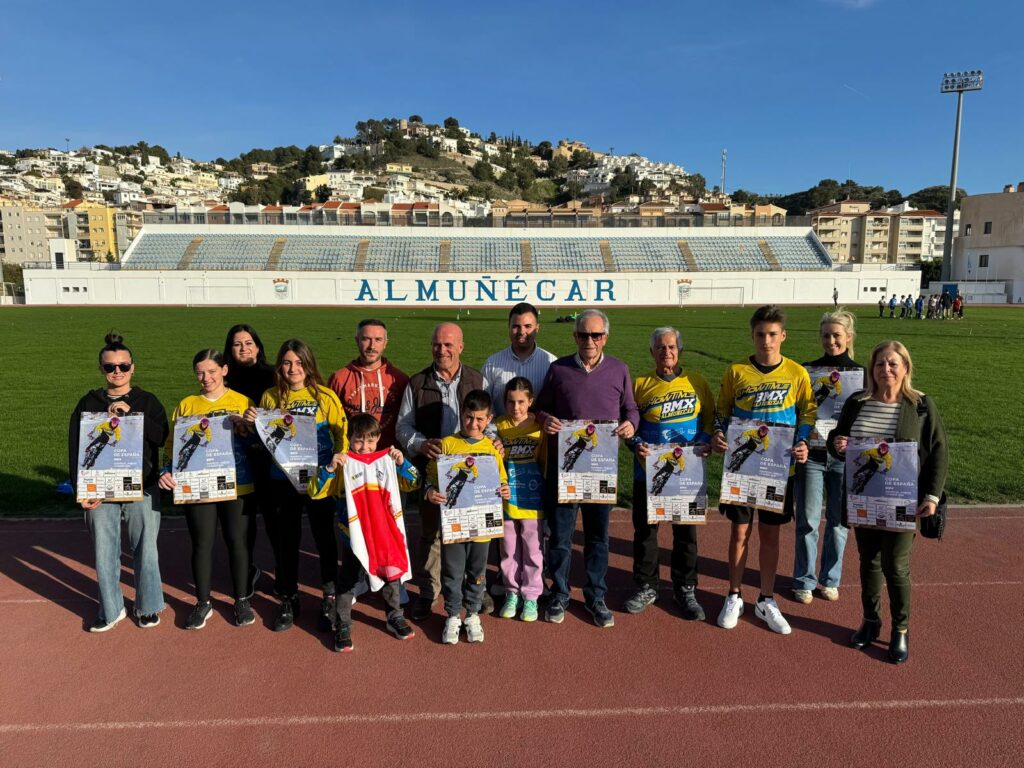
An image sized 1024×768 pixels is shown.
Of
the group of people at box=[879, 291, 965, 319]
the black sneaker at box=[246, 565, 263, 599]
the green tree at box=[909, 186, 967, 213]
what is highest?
the green tree at box=[909, 186, 967, 213]

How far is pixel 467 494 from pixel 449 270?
170ft

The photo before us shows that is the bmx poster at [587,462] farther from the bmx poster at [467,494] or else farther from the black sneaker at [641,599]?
the black sneaker at [641,599]

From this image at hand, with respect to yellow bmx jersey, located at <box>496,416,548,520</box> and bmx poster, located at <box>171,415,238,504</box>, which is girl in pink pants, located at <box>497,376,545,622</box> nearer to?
yellow bmx jersey, located at <box>496,416,548,520</box>

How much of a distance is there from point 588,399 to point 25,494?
674 cm

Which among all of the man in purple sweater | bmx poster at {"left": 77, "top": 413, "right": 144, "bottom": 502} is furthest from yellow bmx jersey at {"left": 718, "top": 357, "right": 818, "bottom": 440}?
bmx poster at {"left": 77, "top": 413, "right": 144, "bottom": 502}

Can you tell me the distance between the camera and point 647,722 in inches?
136

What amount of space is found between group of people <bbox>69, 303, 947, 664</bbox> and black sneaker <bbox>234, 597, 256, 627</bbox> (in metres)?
0.02

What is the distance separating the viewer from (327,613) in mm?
4398

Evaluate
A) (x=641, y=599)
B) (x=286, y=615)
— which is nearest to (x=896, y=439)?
(x=641, y=599)

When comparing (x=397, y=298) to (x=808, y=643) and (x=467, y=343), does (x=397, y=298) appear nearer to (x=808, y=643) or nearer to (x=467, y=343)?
(x=467, y=343)

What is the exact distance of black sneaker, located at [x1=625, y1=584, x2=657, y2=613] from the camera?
180 inches

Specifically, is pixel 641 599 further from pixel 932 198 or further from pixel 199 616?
pixel 932 198

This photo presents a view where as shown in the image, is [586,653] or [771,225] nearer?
[586,653]

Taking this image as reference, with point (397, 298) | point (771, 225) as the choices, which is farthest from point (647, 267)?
point (397, 298)
